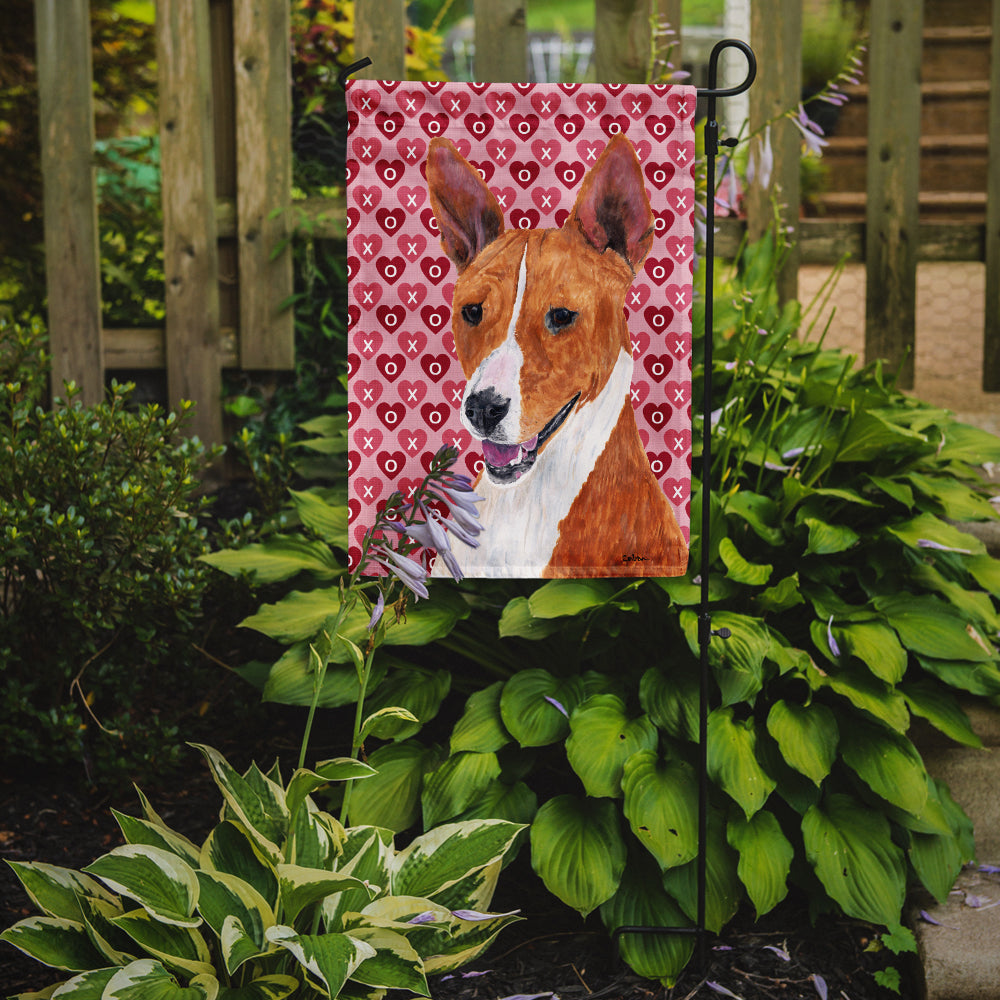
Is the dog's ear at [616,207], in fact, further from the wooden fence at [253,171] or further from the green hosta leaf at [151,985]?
the wooden fence at [253,171]

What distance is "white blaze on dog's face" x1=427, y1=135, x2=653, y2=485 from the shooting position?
6.17 ft

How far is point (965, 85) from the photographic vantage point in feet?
20.5

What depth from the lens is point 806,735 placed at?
2.06 meters

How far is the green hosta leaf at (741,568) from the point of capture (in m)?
2.18

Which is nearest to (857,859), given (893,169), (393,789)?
(393,789)

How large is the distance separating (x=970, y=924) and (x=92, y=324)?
10.5 feet

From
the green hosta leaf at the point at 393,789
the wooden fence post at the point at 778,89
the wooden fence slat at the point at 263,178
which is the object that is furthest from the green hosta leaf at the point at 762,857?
the wooden fence slat at the point at 263,178

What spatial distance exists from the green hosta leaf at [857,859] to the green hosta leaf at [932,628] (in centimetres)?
39

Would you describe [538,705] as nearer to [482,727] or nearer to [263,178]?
[482,727]

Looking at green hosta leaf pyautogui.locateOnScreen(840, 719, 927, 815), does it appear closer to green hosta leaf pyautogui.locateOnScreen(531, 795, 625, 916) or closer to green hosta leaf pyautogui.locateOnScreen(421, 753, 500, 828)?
green hosta leaf pyautogui.locateOnScreen(531, 795, 625, 916)

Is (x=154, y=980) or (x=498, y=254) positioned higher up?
(x=498, y=254)

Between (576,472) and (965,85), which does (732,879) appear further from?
(965,85)

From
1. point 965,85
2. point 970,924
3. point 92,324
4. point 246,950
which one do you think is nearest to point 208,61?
point 92,324

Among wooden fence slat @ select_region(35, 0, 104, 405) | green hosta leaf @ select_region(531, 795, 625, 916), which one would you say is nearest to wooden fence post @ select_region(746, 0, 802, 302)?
green hosta leaf @ select_region(531, 795, 625, 916)
